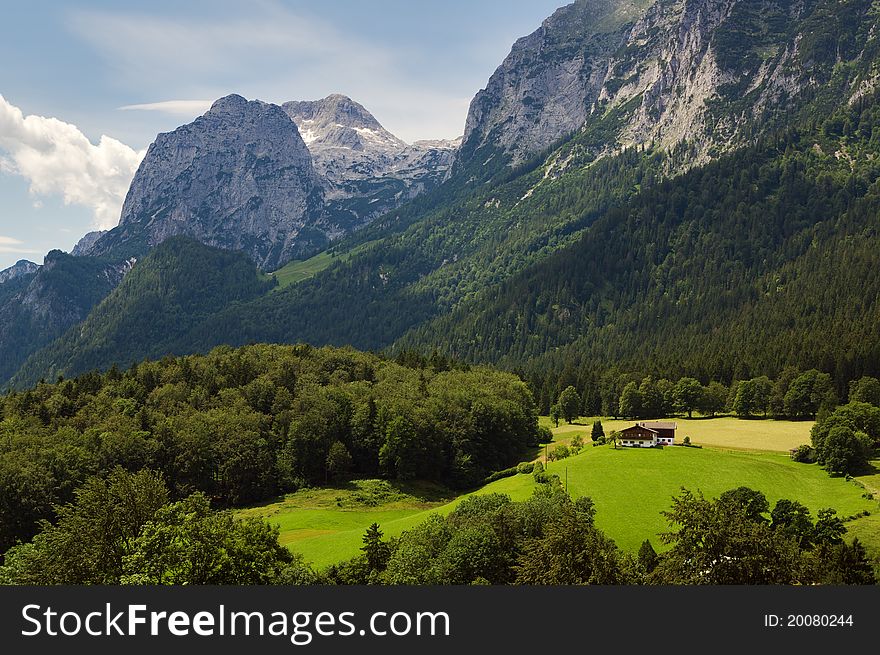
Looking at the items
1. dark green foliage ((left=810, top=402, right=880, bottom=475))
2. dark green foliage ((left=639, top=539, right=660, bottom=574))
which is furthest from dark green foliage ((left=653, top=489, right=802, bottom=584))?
dark green foliage ((left=810, top=402, right=880, bottom=475))

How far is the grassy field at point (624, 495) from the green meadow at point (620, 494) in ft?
0.44

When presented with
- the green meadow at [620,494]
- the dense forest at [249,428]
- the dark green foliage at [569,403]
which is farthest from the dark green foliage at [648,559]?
the dark green foliage at [569,403]

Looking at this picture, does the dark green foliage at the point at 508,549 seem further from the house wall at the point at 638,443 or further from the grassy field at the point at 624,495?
the house wall at the point at 638,443

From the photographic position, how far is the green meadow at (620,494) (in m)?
70.2

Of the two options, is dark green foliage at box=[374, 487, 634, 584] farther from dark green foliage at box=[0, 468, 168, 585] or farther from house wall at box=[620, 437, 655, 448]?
house wall at box=[620, 437, 655, 448]

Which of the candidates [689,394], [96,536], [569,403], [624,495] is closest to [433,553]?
[96,536]

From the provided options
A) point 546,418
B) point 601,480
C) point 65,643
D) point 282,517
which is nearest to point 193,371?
point 282,517

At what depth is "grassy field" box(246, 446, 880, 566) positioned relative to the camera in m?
69.9

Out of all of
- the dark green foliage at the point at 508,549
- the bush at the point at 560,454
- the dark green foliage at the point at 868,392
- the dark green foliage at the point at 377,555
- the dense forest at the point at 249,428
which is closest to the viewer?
the dark green foliage at the point at 508,549

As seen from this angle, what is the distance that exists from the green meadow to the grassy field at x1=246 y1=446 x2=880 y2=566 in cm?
13

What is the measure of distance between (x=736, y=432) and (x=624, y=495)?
2385 inches

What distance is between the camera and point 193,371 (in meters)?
127

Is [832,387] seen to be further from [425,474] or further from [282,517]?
[282,517]

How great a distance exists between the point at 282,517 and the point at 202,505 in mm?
45500
